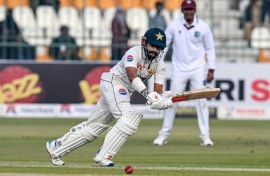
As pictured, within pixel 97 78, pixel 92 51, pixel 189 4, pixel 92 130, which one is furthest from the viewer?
pixel 92 51

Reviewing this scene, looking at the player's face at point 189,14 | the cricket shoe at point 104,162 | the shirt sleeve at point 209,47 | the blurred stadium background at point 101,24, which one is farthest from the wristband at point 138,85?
the blurred stadium background at point 101,24

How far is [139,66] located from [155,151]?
2726 millimetres

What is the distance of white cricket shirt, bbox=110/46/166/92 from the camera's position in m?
9.41

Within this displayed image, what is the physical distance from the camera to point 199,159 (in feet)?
35.6

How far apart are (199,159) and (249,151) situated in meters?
1.42

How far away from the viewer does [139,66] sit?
9.52 m

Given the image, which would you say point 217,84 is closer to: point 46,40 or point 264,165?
point 46,40

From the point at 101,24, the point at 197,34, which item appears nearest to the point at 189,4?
the point at 197,34

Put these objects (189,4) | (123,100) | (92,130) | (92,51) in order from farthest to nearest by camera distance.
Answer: (92,51) → (189,4) → (92,130) → (123,100)

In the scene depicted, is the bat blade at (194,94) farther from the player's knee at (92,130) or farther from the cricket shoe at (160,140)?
the cricket shoe at (160,140)

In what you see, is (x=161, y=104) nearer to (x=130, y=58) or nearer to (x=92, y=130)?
(x=130, y=58)

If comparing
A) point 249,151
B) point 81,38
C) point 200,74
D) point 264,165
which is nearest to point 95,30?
point 81,38

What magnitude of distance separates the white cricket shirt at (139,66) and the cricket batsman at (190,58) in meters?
3.42

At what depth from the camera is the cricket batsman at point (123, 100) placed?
9.30m
